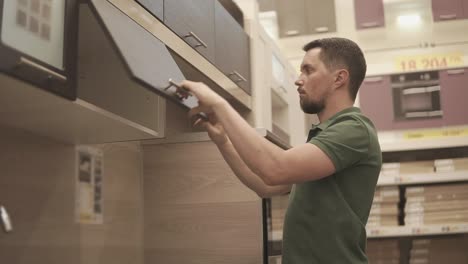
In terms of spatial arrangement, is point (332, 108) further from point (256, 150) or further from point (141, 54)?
point (141, 54)

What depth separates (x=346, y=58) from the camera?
1868 millimetres

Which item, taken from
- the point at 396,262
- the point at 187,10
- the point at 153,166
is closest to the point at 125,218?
the point at 153,166

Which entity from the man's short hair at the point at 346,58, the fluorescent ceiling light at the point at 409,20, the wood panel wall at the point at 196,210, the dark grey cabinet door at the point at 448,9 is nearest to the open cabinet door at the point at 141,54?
the man's short hair at the point at 346,58

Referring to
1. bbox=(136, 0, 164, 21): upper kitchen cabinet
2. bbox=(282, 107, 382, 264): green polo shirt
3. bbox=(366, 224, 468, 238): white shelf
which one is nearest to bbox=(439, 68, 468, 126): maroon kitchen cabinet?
bbox=(366, 224, 468, 238): white shelf

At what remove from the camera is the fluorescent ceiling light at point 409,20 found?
439cm

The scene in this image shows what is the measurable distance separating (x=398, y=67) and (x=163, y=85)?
3.15 m

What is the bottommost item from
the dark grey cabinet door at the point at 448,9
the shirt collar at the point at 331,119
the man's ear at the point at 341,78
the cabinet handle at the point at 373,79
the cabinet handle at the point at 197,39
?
the shirt collar at the point at 331,119

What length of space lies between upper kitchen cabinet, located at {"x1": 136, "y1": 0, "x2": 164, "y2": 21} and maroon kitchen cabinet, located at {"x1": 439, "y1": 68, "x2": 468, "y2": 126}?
2721mm

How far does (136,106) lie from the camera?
185cm

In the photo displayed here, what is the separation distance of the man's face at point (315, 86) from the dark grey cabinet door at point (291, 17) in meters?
2.28

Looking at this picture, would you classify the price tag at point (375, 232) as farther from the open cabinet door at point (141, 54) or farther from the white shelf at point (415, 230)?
the open cabinet door at point (141, 54)

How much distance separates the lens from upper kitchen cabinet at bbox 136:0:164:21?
1843 millimetres

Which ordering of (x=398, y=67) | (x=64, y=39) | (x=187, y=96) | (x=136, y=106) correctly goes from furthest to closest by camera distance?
(x=398, y=67) < (x=136, y=106) < (x=187, y=96) < (x=64, y=39)

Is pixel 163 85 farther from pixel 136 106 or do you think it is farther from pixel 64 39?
pixel 136 106
